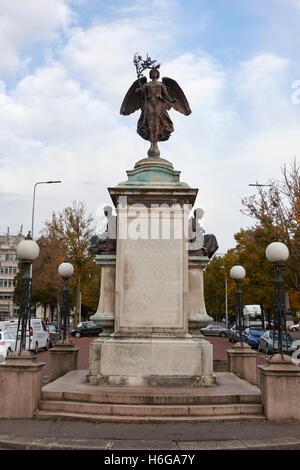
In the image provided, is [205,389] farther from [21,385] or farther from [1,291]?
[1,291]

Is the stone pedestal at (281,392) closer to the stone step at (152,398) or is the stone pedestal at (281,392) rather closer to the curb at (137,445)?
the stone step at (152,398)

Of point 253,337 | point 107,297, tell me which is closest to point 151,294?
point 107,297

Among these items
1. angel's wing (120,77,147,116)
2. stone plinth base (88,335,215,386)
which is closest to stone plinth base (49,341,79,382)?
stone plinth base (88,335,215,386)

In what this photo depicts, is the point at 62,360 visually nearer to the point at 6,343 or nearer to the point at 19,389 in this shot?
the point at 19,389

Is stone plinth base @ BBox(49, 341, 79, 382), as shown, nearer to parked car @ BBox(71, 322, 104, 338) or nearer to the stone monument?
the stone monument

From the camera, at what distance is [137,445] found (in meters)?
5.93

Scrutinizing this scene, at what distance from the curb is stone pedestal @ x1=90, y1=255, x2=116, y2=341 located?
350 centimetres

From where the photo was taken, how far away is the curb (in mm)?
5867

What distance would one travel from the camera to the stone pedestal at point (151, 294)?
884 cm

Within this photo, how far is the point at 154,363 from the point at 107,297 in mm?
1798

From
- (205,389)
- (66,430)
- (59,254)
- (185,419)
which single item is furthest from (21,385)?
(59,254)

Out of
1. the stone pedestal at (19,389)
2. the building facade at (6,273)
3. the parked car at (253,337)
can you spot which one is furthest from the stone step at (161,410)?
the building facade at (6,273)

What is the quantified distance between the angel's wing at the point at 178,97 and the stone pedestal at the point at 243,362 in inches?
251

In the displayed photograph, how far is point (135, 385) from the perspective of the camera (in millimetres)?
8758
